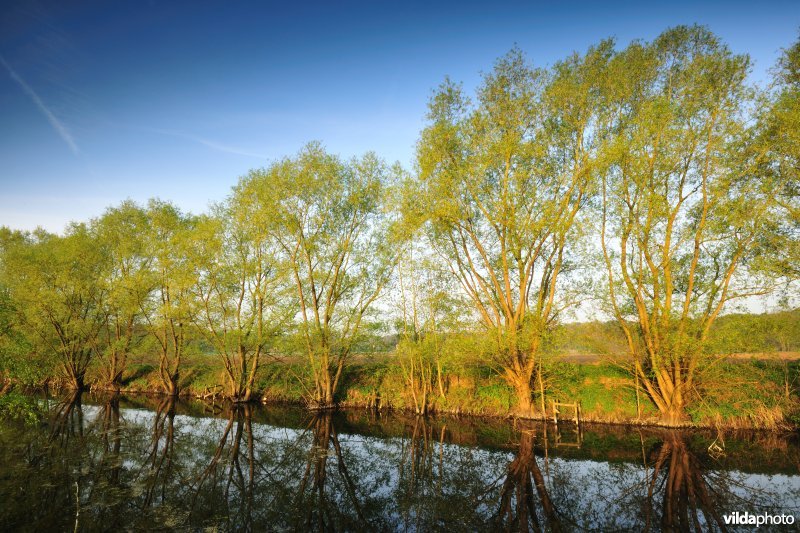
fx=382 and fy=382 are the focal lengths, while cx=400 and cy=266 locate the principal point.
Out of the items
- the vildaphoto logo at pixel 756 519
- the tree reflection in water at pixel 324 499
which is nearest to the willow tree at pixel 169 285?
the tree reflection in water at pixel 324 499

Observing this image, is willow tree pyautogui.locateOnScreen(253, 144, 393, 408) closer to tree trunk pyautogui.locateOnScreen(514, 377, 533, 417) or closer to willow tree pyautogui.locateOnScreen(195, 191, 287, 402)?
willow tree pyautogui.locateOnScreen(195, 191, 287, 402)

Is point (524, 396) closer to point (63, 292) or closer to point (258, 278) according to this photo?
point (258, 278)

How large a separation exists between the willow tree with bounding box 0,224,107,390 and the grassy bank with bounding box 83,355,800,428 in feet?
20.9

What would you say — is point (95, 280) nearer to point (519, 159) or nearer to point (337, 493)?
point (337, 493)

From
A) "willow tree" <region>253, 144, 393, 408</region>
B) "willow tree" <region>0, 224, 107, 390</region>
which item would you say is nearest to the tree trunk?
"willow tree" <region>253, 144, 393, 408</region>

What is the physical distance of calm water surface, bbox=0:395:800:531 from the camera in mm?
9719

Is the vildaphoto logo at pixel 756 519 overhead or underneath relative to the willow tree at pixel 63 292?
underneath

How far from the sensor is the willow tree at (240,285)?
28469mm

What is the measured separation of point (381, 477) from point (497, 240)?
16.2 meters

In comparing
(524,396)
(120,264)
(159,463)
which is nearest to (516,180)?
(524,396)

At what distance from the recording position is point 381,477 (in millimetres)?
13516

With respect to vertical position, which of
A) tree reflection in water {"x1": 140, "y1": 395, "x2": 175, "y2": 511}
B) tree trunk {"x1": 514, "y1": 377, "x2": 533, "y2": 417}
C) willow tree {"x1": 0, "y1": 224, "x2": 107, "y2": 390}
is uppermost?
willow tree {"x1": 0, "y1": 224, "x2": 107, "y2": 390}

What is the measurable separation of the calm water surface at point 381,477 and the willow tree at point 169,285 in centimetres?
890

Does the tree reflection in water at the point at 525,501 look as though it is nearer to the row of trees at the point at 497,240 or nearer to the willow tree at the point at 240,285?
the row of trees at the point at 497,240
